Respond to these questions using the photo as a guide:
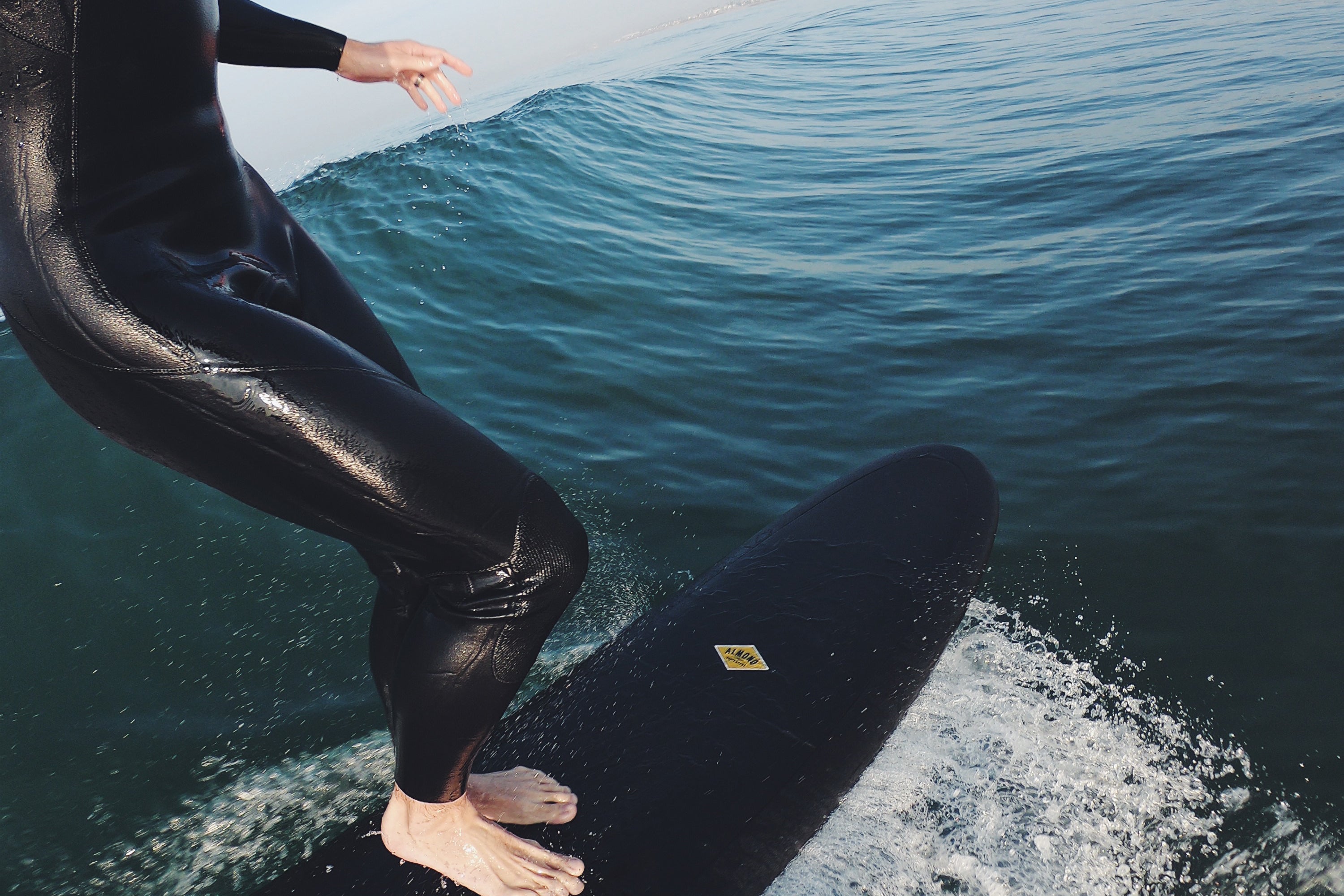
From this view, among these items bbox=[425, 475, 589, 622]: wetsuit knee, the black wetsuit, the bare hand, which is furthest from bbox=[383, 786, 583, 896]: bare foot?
the bare hand

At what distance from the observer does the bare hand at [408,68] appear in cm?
180

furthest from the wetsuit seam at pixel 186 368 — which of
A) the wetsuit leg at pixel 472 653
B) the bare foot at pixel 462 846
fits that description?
the bare foot at pixel 462 846

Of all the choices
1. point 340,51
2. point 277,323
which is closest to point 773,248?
point 340,51

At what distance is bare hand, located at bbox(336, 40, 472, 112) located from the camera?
1797 mm

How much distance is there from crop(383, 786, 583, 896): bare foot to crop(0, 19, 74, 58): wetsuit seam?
1.18 metres

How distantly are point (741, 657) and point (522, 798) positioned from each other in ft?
2.33

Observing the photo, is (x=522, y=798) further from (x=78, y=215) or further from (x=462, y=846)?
(x=78, y=215)

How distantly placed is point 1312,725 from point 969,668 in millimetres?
897

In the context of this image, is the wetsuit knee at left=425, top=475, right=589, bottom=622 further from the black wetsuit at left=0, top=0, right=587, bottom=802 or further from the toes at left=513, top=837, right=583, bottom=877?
the toes at left=513, top=837, right=583, bottom=877

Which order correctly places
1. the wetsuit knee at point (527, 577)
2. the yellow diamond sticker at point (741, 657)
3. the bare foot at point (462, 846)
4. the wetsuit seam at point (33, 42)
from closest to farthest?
the wetsuit seam at point (33, 42), the wetsuit knee at point (527, 577), the bare foot at point (462, 846), the yellow diamond sticker at point (741, 657)

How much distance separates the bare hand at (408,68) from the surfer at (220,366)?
0.48 metres

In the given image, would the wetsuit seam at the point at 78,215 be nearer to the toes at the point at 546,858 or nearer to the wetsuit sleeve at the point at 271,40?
the wetsuit sleeve at the point at 271,40

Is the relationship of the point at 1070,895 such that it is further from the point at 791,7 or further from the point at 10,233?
the point at 791,7

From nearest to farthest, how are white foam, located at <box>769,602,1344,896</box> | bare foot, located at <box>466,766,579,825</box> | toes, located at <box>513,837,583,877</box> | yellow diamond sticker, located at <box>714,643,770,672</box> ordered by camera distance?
toes, located at <box>513,837,583,877</box> < bare foot, located at <box>466,766,579,825</box> < white foam, located at <box>769,602,1344,896</box> < yellow diamond sticker, located at <box>714,643,770,672</box>
